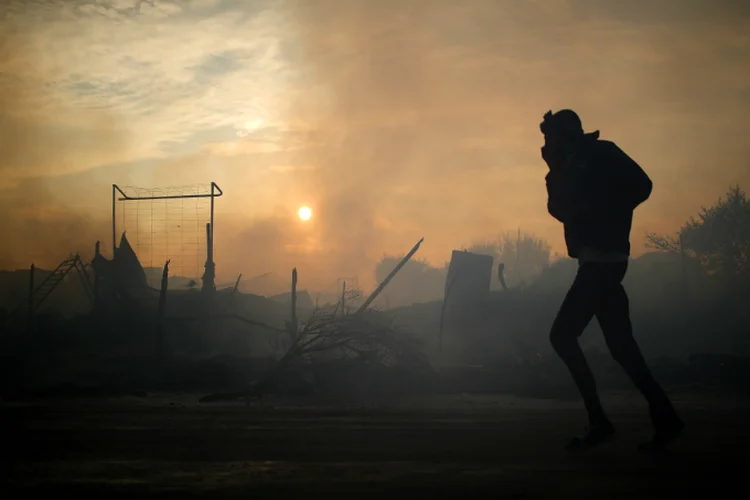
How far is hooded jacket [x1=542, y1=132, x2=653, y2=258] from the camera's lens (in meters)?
5.39

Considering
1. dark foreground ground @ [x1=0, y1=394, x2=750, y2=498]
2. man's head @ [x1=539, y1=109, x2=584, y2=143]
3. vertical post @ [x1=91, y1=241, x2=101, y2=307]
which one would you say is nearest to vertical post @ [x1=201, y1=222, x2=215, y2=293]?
vertical post @ [x1=91, y1=241, x2=101, y2=307]

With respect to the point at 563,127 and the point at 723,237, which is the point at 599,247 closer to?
the point at 563,127

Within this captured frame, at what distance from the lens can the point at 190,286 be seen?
32719 millimetres

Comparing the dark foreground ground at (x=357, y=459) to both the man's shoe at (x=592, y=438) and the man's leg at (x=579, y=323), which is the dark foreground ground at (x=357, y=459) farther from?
the man's leg at (x=579, y=323)

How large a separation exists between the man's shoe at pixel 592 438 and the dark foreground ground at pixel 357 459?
0.07 m

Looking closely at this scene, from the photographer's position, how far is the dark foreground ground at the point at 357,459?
350 cm

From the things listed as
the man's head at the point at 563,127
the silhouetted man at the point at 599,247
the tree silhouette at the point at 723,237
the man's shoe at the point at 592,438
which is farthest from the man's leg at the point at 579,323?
the tree silhouette at the point at 723,237

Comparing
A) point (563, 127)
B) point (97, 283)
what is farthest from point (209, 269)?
point (563, 127)

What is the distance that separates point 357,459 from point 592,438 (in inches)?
62.7

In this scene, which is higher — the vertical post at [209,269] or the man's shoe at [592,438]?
the vertical post at [209,269]

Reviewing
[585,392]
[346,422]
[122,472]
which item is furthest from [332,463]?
[346,422]

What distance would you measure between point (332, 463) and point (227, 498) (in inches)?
43.6

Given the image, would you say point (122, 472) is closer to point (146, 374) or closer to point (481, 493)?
point (481, 493)

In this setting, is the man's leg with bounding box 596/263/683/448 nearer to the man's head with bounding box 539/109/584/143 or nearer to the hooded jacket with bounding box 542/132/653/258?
the hooded jacket with bounding box 542/132/653/258
